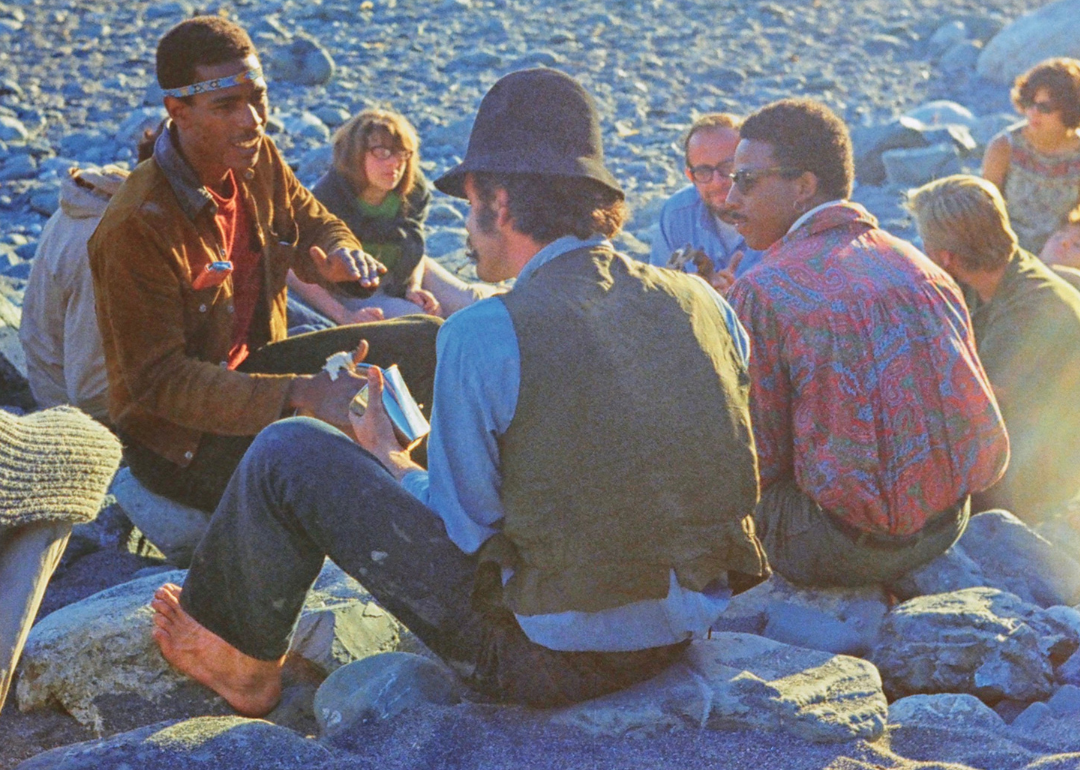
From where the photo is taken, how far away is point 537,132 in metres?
3.11

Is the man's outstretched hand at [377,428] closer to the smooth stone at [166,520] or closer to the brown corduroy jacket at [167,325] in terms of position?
the brown corduroy jacket at [167,325]

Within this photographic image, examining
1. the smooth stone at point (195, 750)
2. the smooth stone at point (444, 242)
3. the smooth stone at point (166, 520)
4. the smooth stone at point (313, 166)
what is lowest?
the smooth stone at point (444, 242)

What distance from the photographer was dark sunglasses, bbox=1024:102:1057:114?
7.41m

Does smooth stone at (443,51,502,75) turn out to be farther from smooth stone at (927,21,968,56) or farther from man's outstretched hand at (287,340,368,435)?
man's outstretched hand at (287,340,368,435)

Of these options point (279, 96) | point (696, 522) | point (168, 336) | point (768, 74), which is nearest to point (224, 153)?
point (168, 336)

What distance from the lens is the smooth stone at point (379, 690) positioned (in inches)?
131

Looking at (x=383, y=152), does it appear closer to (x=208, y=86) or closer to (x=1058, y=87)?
(x=208, y=86)

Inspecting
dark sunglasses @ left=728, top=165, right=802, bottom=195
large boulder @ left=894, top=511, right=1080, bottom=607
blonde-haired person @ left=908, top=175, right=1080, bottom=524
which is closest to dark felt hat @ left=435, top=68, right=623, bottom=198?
dark sunglasses @ left=728, top=165, right=802, bottom=195

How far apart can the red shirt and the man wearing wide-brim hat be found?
1587 millimetres

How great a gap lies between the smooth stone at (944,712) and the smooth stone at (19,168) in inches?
334

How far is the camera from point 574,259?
3.04 meters

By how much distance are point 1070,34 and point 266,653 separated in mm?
12712

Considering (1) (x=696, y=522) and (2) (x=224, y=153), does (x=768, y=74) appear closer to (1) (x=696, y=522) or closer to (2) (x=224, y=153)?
(2) (x=224, y=153)

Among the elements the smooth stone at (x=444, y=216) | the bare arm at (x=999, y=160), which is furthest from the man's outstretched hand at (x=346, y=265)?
the smooth stone at (x=444, y=216)
